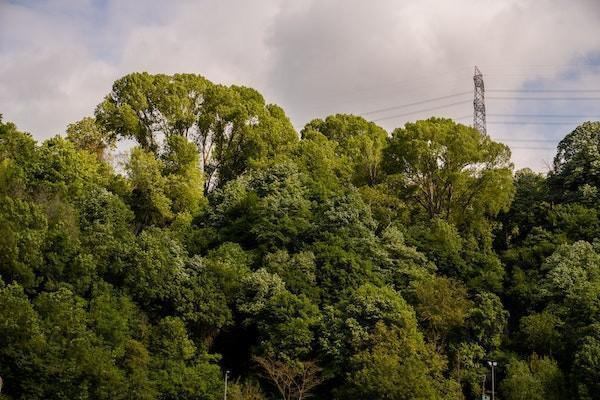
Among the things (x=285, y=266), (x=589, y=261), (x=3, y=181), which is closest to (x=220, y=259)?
(x=285, y=266)

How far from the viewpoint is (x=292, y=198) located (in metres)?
55.2

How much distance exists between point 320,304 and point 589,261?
1723 cm

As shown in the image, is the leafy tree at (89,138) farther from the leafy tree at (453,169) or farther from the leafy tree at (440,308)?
the leafy tree at (440,308)

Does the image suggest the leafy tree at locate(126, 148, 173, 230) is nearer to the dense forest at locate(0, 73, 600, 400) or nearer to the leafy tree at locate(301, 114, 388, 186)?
the dense forest at locate(0, 73, 600, 400)

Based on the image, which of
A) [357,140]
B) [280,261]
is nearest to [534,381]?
[280,261]

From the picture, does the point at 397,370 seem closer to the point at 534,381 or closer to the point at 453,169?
the point at 534,381

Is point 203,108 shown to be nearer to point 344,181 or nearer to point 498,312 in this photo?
point 344,181

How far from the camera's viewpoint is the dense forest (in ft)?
143

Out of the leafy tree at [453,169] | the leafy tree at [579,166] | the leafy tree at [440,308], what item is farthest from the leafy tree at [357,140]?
the leafy tree at [440,308]

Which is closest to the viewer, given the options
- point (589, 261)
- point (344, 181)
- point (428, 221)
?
point (589, 261)

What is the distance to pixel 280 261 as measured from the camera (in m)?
50.5

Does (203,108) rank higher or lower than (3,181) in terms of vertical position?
higher

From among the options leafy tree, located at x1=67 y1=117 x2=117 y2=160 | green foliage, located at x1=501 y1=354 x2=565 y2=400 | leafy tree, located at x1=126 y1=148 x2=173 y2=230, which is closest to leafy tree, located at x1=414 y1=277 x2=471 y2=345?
green foliage, located at x1=501 y1=354 x2=565 y2=400

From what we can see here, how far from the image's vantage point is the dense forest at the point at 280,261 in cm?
4356
